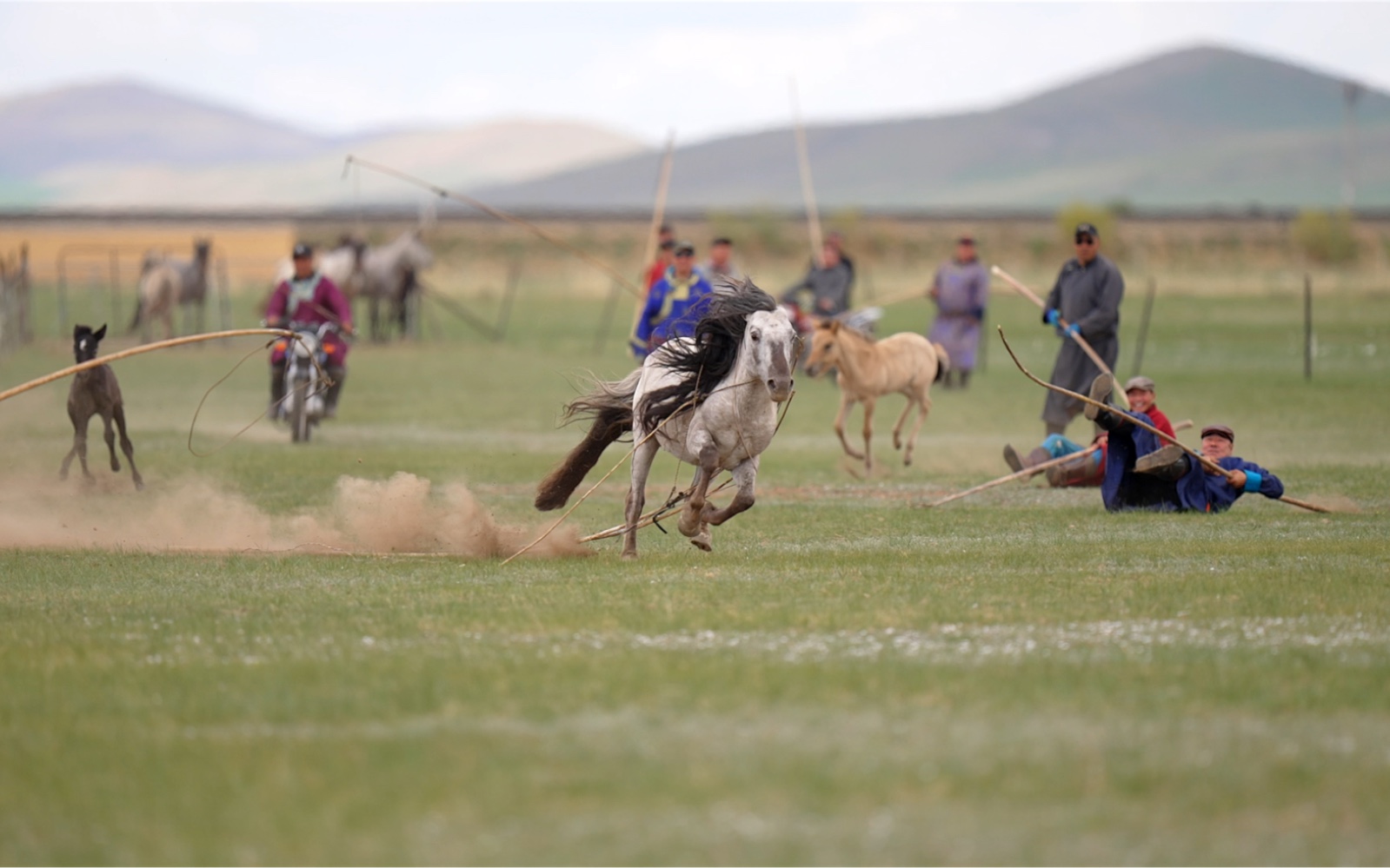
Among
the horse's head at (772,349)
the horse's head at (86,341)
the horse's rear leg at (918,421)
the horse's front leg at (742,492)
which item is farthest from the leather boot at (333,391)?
the horse's head at (772,349)

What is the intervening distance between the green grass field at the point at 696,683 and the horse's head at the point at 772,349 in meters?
1.23

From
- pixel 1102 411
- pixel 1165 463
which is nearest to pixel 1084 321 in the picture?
pixel 1165 463

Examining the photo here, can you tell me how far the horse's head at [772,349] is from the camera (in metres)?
10.2

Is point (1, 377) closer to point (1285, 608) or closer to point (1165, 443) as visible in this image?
point (1165, 443)

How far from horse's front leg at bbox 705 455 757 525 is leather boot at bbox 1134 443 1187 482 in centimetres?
379

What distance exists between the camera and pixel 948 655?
7770mm

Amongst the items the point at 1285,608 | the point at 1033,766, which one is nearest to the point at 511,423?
the point at 1285,608

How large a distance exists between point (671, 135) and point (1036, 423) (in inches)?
273

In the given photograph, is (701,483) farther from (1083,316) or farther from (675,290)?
(1083,316)

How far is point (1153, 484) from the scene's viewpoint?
13.7m

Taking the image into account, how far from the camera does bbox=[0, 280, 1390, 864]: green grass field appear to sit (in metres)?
5.35

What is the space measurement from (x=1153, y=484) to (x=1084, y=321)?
10.7ft

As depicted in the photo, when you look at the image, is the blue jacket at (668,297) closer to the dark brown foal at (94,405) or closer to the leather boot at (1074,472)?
the leather boot at (1074,472)

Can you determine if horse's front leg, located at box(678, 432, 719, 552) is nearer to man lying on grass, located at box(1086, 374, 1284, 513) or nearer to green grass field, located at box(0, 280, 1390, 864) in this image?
green grass field, located at box(0, 280, 1390, 864)
